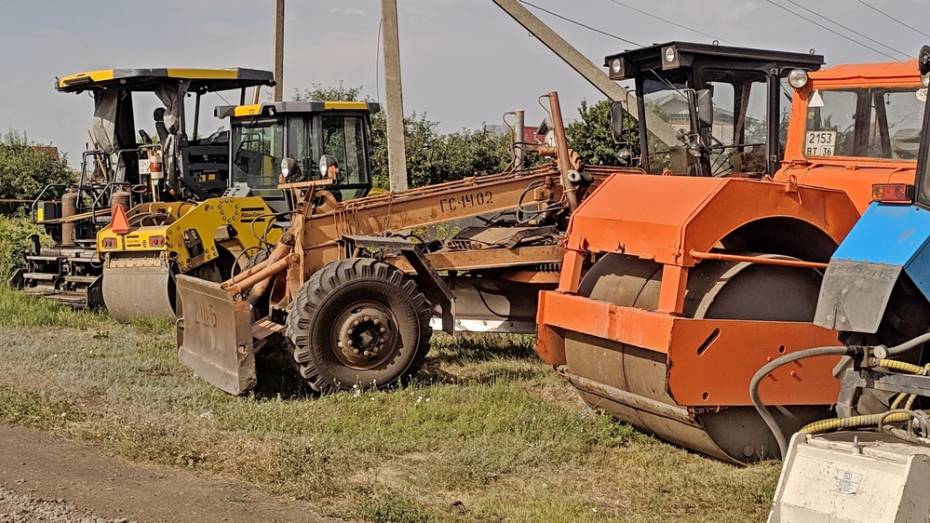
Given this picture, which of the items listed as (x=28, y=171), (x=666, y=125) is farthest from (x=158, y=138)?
(x=28, y=171)

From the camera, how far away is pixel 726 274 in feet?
19.6

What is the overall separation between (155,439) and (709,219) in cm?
366

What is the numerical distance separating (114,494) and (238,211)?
293 inches

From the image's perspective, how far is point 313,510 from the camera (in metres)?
5.54

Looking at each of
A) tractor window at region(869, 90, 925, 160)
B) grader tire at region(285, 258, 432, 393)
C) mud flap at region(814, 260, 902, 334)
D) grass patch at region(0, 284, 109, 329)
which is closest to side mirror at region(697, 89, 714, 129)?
tractor window at region(869, 90, 925, 160)

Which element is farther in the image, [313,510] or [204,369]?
[204,369]

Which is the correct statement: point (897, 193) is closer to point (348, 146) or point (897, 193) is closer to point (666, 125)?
point (666, 125)

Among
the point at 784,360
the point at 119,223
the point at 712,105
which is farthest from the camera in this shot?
the point at 119,223

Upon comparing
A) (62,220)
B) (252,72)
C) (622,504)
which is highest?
(252,72)

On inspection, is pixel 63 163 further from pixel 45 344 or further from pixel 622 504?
pixel 622 504

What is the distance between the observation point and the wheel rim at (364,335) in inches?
331

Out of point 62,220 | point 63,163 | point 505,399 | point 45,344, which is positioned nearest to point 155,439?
point 505,399

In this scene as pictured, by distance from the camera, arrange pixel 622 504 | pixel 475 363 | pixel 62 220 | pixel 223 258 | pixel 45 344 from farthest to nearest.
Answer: pixel 62 220 < pixel 223 258 < pixel 45 344 < pixel 475 363 < pixel 622 504

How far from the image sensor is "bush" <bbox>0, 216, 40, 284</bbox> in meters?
16.0
